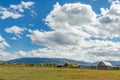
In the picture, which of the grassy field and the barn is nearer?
the grassy field

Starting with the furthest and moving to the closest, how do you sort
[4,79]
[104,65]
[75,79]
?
[104,65], [75,79], [4,79]

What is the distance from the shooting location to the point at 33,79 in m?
52.1

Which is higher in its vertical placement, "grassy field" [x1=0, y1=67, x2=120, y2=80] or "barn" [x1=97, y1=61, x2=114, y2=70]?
"barn" [x1=97, y1=61, x2=114, y2=70]

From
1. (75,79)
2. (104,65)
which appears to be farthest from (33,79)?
(104,65)

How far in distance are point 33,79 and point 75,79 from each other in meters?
8.27

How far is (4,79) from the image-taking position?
51.0 metres

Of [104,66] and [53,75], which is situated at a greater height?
[104,66]

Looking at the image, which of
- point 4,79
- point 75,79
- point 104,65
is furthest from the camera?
point 104,65

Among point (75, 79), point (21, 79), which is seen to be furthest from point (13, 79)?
point (75, 79)

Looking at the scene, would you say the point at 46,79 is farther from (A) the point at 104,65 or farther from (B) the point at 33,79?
(A) the point at 104,65

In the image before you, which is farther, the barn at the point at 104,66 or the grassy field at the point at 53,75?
the barn at the point at 104,66

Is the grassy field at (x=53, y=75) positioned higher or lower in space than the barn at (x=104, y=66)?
lower

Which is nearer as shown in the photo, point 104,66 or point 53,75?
point 53,75

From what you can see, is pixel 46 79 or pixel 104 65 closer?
pixel 46 79
